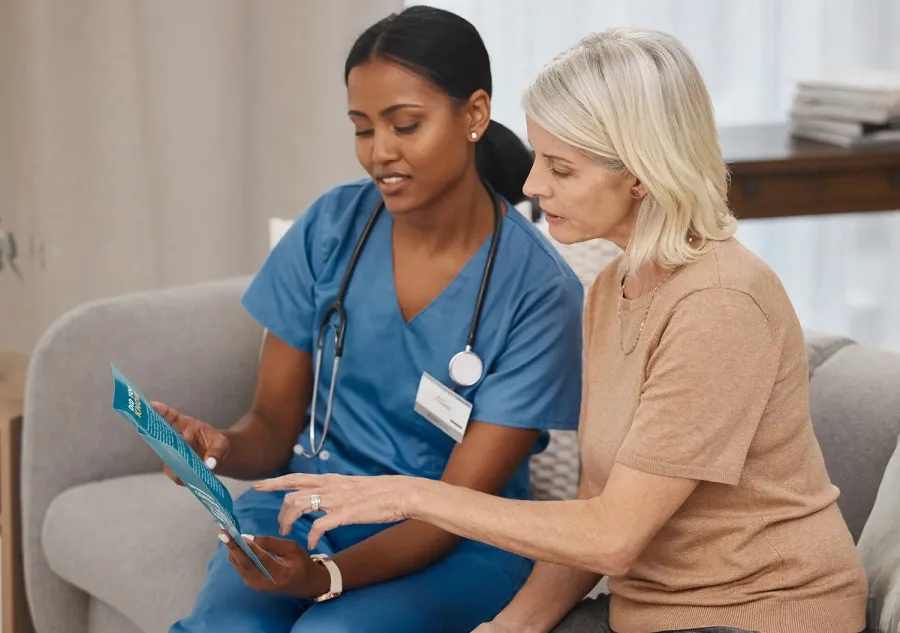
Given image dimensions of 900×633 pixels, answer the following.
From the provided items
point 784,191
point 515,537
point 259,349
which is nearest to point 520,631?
point 515,537

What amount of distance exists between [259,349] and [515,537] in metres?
1.05

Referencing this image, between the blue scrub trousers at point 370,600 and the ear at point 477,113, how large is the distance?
1.90ft

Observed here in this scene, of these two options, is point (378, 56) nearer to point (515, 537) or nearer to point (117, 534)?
point (515, 537)

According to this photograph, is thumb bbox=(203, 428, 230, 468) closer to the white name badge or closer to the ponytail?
the white name badge

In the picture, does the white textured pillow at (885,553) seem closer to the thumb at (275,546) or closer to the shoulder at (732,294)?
the shoulder at (732,294)

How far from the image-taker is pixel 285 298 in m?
1.82

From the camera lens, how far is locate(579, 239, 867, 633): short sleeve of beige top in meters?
1.26

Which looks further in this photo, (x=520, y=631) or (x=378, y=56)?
(x=378, y=56)

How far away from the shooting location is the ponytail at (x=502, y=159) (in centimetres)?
183

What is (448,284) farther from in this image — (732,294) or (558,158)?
(732,294)

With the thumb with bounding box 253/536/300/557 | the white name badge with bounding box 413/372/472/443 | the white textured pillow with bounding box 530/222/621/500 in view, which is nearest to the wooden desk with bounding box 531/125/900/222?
the white textured pillow with bounding box 530/222/621/500

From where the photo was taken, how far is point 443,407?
5.41ft

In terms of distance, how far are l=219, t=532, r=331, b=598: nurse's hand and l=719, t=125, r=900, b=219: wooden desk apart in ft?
4.57

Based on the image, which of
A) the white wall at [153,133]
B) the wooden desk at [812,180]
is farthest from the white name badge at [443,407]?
the white wall at [153,133]
